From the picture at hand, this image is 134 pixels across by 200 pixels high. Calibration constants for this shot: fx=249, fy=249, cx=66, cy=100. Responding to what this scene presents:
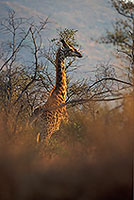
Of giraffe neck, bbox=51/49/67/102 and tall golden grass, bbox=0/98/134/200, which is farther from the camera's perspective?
giraffe neck, bbox=51/49/67/102

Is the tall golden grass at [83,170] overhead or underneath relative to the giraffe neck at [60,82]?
underneath

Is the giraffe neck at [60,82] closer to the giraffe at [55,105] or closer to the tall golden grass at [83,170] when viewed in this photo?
the giraffe at [55,105]

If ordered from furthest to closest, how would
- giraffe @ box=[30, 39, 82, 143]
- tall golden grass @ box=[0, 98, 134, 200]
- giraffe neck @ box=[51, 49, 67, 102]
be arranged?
giraffe neck @ box=[51, 49, 67, 102], giraffe @ box=[30, 39, 82, 143], tall golden grass @ box=[0, 98, 134, 200]

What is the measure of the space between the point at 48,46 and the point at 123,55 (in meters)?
2.41

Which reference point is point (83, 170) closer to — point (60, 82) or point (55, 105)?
point (55, 105)

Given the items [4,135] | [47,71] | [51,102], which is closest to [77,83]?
[47,71]

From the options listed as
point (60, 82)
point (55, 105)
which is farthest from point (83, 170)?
point (60, 82)

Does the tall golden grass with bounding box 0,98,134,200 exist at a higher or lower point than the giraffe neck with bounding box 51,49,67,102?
lower

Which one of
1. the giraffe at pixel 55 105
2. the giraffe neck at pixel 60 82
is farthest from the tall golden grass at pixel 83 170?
the giraffe neck at pixel 60 82

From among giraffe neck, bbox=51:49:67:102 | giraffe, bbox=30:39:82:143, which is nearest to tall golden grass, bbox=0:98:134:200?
giraffe, bbox=30:39:82:143

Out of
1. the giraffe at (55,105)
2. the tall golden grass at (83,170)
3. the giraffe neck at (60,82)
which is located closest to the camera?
the tall golden grass at (83,170)

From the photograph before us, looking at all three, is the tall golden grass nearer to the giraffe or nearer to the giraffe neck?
the giraffe

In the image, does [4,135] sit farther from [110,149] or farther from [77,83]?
[77,83]

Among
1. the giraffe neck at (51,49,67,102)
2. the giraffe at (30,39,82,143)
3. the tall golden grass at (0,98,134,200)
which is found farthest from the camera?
the giraffe neck at (51,49,67,102)
